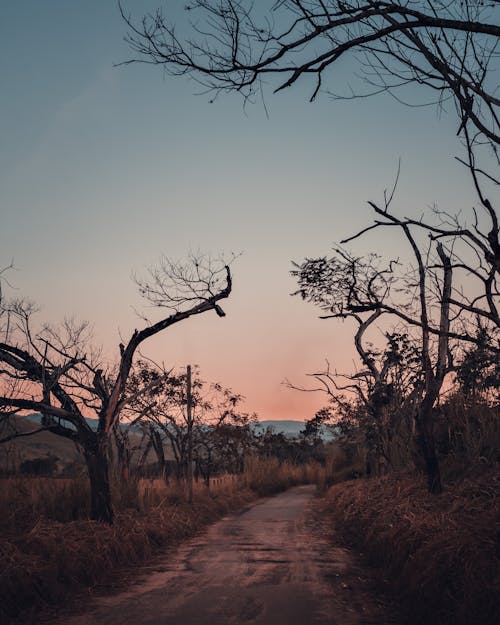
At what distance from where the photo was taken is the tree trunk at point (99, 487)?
11430 mm

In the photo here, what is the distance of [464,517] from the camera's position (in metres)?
8.41

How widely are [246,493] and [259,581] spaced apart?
63.6ft

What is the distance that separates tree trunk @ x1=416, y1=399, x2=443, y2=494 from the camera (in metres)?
11.6

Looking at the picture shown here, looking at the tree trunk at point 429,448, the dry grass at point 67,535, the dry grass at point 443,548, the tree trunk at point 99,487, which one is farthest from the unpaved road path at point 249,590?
the tree trunk at point 429,448

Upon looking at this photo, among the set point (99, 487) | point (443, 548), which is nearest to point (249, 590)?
point (443, 548)

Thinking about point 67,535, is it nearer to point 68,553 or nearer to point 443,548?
point 68,553

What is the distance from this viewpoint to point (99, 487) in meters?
11.6

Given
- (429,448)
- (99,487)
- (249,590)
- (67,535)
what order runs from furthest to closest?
(429,448)
(99,487)
(67,535)
(249,590)

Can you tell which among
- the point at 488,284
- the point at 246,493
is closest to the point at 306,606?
the point at 488,284

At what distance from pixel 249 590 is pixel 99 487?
455 cm

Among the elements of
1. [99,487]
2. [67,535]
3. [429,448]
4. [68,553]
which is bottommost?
[68,553]

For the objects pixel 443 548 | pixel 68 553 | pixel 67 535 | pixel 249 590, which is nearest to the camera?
pixel 443 548

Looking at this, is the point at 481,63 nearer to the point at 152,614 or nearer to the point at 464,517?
the point at 464,517

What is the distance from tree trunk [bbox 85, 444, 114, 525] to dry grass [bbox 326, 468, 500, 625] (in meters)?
4.96
